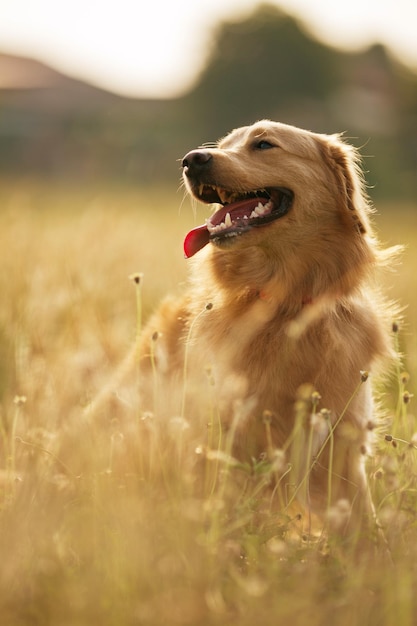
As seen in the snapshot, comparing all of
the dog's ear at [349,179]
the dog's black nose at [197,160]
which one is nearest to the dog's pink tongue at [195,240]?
the dog's black nose at [197,160]

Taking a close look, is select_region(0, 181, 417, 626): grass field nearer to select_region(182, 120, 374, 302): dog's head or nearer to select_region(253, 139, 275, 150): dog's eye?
select_region(182, 120, 374, 302): dog's head

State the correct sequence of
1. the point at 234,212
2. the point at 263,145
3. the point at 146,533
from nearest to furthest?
the point at 146,533 < the point at 234,212 < the point at 263,145

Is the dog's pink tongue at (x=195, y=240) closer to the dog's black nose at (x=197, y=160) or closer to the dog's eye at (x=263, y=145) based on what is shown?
the dog's black nose at (x=197, y=160)

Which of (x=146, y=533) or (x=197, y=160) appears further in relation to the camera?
(x=197, y=160)

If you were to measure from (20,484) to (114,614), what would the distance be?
28.7 inches

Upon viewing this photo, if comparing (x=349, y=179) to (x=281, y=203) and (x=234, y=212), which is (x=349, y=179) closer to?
(x=281, y=203)

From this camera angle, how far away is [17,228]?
21.3ft

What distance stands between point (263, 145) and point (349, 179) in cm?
45

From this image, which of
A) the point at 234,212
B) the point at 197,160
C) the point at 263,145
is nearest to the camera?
the point at 197,160

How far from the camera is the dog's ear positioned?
347 centimetres

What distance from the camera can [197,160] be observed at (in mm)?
3297

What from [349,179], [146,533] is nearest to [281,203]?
[349,179]

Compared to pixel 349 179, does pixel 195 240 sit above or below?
below

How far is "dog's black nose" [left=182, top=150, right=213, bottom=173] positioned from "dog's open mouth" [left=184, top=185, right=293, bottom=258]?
0.13m
